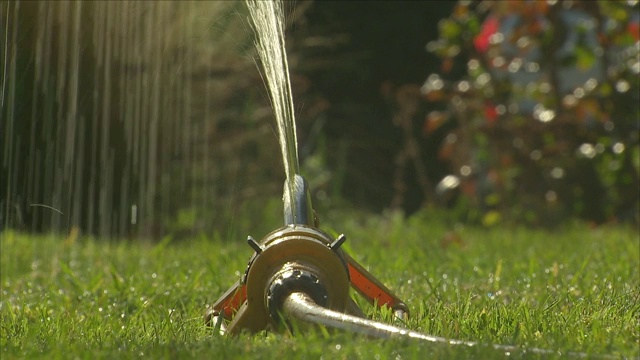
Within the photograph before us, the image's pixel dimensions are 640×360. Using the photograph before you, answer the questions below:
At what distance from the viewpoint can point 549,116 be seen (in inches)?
212

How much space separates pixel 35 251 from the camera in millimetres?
4363

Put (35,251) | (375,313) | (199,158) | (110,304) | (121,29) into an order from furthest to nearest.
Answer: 1. (199,158)
2. (121,29)
3. (35,251)
4. (110,304)
5. (375,313)

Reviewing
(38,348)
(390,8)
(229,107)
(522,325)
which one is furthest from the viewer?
(390,8)

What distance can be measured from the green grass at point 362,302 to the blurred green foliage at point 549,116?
0.28m

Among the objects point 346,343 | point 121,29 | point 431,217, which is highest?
point 121,29

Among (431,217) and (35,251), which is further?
(431,217)

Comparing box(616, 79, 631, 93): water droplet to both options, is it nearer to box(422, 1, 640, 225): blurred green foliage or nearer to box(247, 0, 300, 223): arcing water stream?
box(422, 1, 640, 225): blurred green foliage

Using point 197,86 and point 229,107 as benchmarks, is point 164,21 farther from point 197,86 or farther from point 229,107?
point 229,107

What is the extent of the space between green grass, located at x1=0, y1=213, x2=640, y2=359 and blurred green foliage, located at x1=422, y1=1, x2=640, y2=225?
28 centimetres

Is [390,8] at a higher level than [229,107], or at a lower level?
higher

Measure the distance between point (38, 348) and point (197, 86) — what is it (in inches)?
132

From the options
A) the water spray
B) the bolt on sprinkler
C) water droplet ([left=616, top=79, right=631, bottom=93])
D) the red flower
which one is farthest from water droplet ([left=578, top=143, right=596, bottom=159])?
the bolt on sprinkler

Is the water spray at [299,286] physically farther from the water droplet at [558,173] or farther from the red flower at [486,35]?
the red flower at [486,35]

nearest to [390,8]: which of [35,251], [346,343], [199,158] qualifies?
[199,158]
